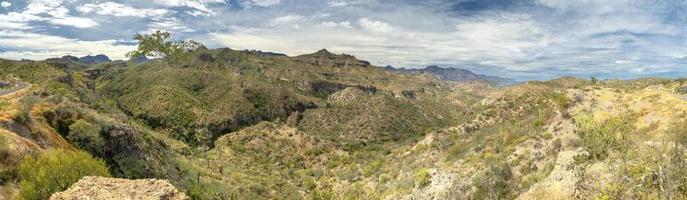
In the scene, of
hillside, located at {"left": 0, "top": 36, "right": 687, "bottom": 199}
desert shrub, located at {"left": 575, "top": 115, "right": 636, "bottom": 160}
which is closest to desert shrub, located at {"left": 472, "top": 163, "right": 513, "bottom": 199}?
hillside, located at {"left": 0, "top": 36, "right": 687, "bottom": 199}

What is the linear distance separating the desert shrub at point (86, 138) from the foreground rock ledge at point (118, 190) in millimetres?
23725

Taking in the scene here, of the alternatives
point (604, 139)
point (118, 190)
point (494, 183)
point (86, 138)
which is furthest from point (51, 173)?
point (604, 139)

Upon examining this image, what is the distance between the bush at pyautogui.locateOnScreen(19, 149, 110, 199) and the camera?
1795 centimetres

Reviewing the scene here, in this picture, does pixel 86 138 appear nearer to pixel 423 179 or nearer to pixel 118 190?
pixel 118 190

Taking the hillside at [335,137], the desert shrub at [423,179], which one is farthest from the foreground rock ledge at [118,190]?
the desert shrub at [423,179]

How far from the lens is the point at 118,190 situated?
47.5 feet

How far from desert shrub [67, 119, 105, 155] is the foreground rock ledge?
23.7 m

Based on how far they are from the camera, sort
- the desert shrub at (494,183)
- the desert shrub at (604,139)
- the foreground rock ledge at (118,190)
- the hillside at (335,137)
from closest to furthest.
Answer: the foreground rock ledge at (118,190)
the desert shrub at (604,139)
the hillside at (335,137)
the desert shrub at (494,183)

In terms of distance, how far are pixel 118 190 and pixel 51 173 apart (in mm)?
6494

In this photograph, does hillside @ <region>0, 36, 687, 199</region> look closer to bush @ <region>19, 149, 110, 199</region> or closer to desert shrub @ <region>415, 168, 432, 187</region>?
desert shrub @ <region>415, 168, 432, 187</region>

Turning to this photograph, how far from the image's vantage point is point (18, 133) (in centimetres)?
2841

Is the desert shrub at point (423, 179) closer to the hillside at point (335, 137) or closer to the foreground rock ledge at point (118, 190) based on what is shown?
the hillside at point (335, 137)

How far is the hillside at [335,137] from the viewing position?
21.3 metres

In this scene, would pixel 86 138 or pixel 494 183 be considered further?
pixel 86 138
